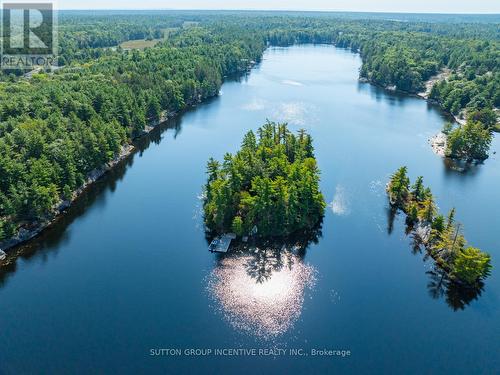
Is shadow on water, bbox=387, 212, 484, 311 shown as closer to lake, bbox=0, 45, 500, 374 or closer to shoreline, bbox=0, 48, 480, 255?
lake, bbox=0, 45, 500, 374

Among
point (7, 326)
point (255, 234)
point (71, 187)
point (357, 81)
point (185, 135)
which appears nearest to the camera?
point (7, 326)

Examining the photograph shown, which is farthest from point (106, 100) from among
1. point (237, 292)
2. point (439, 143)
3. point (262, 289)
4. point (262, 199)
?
point (439, 143)

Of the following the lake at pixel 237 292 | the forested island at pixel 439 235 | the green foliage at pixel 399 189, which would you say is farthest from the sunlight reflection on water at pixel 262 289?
the green foliage at pixel 399 189

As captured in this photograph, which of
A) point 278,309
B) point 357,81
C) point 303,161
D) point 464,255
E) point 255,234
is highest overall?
point 357,81

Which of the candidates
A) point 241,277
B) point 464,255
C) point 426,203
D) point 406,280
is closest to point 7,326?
point 241,277

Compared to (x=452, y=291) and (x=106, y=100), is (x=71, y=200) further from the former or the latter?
(x=452, y=291)

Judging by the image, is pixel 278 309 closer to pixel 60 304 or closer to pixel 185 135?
pixel 60 304

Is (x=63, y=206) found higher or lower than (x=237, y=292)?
higher
